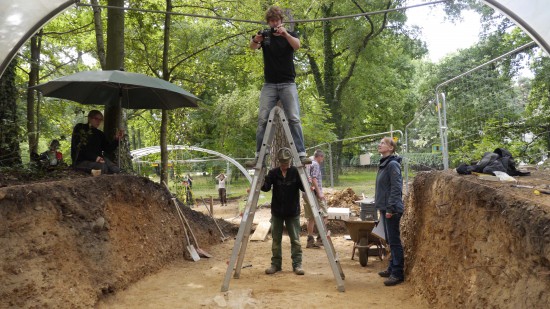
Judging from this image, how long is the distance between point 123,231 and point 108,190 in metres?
0.65

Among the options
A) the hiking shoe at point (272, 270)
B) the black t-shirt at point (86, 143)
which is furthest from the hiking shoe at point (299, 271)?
the black t-shirt at point (86, 143)

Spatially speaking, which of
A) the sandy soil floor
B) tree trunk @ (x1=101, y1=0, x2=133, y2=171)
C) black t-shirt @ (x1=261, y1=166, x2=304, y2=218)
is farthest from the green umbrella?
the sandy soil floor

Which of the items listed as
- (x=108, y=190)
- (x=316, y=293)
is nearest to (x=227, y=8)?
(x=108, y=190)

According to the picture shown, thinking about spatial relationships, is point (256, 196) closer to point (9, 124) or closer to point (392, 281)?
point (392, 281)

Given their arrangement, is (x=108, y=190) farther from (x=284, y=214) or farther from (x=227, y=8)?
(x=227, y=8)

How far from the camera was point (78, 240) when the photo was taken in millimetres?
5051

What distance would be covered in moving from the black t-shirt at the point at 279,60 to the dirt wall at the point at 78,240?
293cm

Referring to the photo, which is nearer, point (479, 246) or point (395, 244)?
point (479, 246)

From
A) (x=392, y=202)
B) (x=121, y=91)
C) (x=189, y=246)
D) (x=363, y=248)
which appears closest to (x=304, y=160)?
(x=392, y=202)

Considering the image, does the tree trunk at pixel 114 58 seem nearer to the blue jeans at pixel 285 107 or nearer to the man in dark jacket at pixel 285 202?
the man in dark jacket at pixel 285 202

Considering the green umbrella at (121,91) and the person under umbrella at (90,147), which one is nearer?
the green umbrella at (121,91)

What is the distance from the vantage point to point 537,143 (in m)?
7.61

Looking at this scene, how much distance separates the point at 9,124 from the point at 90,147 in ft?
4.32

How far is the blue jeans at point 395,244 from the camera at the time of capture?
5.63 m
